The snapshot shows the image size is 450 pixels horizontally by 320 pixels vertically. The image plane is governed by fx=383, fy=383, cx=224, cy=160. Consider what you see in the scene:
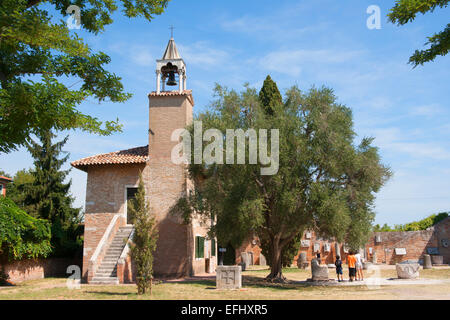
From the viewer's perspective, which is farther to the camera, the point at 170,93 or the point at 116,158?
the point at 170,93

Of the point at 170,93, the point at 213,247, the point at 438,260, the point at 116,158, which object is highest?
the point at 170,93

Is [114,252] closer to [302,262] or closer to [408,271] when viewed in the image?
[408,271]

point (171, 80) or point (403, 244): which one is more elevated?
point (171, 80)

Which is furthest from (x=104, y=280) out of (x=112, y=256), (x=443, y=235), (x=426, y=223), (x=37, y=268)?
(x=426, y=223)

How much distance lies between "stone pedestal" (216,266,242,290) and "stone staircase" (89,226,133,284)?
5.33 metres

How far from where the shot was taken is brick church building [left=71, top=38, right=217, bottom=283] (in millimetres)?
20866

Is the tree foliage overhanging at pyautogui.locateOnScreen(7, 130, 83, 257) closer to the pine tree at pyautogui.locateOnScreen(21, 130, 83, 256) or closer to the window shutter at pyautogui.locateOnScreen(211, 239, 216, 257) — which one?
the pine tree at pyautogui.locateOnScreen(21, 130, 83, 256)

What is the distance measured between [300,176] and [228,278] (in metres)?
5.33

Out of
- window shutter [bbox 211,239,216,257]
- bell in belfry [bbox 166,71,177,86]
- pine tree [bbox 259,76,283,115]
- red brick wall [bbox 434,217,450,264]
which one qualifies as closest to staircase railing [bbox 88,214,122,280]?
bell in belfry [bbox 166,71,177,86]

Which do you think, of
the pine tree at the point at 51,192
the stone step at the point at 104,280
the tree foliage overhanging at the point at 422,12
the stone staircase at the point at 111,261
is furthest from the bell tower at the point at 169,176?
the tree foliage overhanging at the point at 422,12

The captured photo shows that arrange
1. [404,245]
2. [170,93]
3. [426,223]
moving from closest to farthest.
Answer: [170,93] → [404,245] → [426,223]

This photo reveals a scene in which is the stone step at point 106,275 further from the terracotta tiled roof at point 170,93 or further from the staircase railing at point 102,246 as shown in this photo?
the terracotta tiled roof at point 170,93

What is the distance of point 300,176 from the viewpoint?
662 inches
